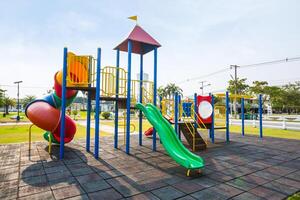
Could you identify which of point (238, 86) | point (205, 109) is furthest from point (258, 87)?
point (205, 109)

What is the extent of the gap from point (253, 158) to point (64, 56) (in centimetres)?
743

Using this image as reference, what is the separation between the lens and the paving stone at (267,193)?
11.7ft

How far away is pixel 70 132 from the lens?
780 centimetres

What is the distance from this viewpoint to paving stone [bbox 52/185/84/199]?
3549 mm

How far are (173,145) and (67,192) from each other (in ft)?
9.82

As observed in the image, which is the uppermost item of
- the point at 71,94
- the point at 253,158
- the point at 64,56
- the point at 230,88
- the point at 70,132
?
the point at 230,88

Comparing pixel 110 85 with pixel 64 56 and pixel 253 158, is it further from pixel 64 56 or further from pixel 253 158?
pixel 253 158

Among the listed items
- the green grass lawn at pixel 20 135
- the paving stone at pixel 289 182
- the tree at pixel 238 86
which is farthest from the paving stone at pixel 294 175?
the tree at pixel 238 86

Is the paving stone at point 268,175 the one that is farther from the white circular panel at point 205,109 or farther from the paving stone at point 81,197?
the white circular panel at point 205,109

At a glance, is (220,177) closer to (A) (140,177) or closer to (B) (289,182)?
(B) (289,182)

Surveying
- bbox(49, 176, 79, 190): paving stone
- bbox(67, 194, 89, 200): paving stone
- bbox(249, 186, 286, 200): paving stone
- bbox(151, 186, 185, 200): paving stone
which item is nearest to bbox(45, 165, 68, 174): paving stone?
bbox(49, 176, 79, 190): paving stone

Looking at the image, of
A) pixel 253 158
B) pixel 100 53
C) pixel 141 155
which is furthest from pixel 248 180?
pixel 100 53

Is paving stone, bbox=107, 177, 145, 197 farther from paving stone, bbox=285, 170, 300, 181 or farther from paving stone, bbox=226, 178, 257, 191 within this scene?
paving stone, bbox=285, 170, 300, 181

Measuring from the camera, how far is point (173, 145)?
5.52m
